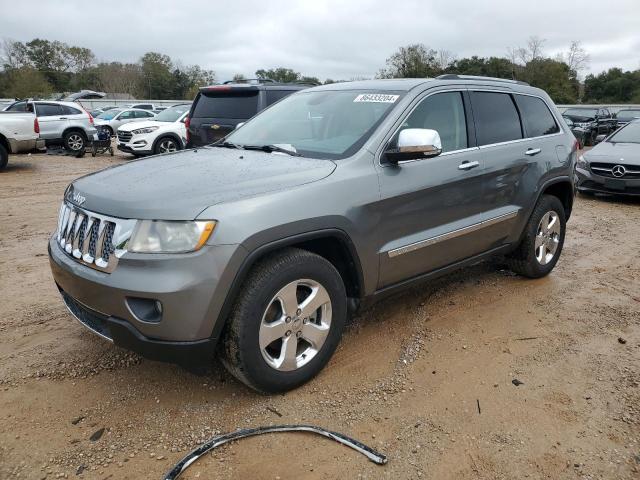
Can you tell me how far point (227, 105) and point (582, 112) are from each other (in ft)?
61.3

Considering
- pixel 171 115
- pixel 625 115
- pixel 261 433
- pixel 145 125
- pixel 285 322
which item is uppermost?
pixel 625 115

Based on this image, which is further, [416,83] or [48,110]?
[48,110]

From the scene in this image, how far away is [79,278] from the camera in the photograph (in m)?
2.66

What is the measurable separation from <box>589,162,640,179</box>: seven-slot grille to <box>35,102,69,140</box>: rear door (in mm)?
14213

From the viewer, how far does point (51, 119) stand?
605 inches

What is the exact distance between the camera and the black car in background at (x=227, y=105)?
27.6 feet

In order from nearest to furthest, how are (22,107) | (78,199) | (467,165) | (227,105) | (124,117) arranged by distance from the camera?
(78,199), (467,165), (227,105), (22,107), (124,117)

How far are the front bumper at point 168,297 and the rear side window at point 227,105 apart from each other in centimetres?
620

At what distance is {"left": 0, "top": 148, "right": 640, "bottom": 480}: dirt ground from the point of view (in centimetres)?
247

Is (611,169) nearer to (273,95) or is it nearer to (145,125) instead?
(273,95)

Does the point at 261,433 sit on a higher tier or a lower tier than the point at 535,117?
lower

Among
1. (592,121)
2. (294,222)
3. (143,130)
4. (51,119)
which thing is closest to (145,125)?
(143,130)

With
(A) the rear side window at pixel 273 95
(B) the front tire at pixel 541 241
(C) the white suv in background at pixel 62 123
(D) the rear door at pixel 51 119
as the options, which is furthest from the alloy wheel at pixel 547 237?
(D) the rear door at pixel 51 119

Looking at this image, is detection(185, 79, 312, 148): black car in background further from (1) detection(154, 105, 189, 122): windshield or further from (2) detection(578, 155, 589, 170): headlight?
(1) detection(154, 105, 189, 122): windshield
